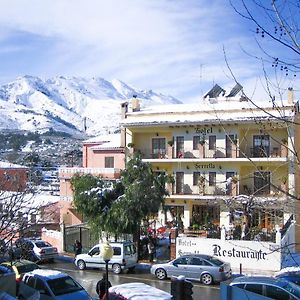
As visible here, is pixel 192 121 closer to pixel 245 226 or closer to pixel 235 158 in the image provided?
pixel 235 158

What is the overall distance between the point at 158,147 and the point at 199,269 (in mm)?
15847

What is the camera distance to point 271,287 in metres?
17.2

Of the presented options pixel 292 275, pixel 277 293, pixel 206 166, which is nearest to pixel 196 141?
pixel 206 166

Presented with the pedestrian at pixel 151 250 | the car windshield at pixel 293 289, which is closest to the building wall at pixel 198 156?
the pedestrian at pixel 151 250

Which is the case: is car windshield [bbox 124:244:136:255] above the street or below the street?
above

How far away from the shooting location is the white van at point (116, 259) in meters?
26.3

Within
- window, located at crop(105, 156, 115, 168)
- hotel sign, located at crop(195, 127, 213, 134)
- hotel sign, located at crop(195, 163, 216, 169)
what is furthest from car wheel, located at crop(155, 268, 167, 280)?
window, located at crop(105, 156, 115, 168)

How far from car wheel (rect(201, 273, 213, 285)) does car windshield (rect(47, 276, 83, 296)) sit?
249 inches

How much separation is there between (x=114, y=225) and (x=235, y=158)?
9.79 metres

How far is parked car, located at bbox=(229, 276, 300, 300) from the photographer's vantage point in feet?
55.5

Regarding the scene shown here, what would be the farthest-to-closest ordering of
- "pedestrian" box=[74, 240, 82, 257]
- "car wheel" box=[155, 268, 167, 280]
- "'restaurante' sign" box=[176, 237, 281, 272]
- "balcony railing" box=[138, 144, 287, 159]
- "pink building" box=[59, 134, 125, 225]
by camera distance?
"pink building" box=[59, 134, 125, 225]
"balcony railing" box=[138, 144, 287, 159]
"pedestrian" box=[74, 240, 82, 257]
"'restaurante' sign" box=[176, 237, 281, 272]
"car wheel" box=[155, 268, 167, 280]

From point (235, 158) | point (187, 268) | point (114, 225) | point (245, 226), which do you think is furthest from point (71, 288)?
point (235, 158)

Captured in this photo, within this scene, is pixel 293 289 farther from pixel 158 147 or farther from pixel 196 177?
pixel 158 147

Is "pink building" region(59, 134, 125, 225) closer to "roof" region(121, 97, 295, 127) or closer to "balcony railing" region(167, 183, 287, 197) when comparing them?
"roof" region(121, 97, 295, 127)
